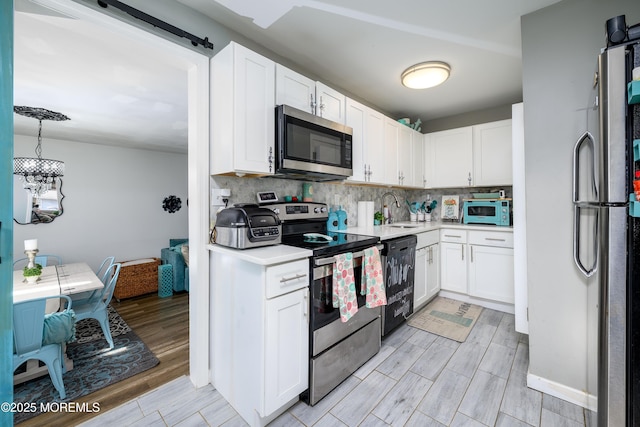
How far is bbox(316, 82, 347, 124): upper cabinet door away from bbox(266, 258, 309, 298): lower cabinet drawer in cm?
129

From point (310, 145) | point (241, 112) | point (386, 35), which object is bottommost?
point (310, 145)

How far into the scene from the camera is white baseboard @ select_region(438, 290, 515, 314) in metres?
2.93

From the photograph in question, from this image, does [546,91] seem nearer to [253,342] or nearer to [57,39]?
[253,342]

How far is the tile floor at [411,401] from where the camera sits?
58.5 inches

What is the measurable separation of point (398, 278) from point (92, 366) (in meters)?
2.72

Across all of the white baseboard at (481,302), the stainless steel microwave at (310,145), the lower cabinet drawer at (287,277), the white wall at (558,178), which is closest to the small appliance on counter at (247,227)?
the lower cabinet drawer at (287,277)

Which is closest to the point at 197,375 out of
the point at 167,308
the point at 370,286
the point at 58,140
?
the point at 370,286

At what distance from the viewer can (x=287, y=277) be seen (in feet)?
4.75

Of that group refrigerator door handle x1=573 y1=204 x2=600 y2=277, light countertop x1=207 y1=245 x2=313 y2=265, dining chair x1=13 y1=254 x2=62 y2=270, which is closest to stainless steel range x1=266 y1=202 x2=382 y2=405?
light countertop x1=207 y1=245 x2=313 y2=265

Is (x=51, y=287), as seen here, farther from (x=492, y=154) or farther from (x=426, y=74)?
(x=492, y=154)

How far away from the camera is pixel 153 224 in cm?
512

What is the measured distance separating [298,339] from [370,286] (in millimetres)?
665

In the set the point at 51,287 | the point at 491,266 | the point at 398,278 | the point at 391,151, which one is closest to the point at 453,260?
the point at 491,266

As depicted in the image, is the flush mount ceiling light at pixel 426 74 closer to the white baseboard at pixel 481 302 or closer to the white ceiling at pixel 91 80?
the white ceiling at pixel 91 80
